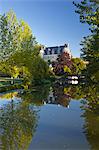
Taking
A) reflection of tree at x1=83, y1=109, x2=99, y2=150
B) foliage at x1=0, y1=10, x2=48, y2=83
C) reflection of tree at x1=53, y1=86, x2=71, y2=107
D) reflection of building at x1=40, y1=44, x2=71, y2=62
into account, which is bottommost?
reflection of tree at x1=83, y1=109, x2=99, y2=150

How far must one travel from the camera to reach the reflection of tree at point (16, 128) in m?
10.4

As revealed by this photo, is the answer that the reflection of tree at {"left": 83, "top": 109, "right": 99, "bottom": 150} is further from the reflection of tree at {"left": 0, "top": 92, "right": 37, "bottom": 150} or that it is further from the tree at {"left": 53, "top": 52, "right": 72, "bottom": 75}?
the tree at {"left": 53, "top": 52, "right": 72, "bottom": 75}

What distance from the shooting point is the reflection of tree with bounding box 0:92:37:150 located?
1045 cm

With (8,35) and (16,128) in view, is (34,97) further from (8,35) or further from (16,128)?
(16,128)

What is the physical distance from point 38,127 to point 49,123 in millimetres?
1389

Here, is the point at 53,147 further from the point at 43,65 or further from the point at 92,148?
the point at 43,65

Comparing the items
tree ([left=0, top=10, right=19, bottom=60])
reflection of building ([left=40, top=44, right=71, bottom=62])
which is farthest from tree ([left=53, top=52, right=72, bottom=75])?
tree ([left=0, top=10, right=19, bottom=60])

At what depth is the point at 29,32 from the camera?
122 ft

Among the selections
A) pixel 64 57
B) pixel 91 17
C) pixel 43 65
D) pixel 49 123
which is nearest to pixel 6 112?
pixel 49 123

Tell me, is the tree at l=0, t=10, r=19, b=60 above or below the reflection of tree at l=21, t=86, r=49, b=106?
above

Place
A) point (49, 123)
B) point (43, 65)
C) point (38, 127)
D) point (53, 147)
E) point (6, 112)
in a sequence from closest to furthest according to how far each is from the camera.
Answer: point (53, 147)
point (38, 127)
point (49, 123)
point (6, 112)
point (43, 65)

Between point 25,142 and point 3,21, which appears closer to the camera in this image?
point 25,142

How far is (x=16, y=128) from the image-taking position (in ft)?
43.1

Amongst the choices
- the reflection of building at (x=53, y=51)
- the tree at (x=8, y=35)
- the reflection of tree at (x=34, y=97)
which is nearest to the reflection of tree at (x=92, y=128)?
the reflection of tree at (x=34, y=97)
